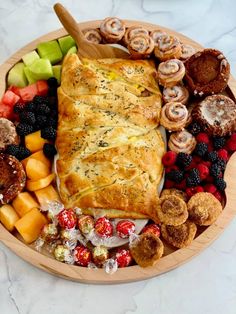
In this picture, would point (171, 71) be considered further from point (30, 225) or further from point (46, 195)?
point (30, 225)

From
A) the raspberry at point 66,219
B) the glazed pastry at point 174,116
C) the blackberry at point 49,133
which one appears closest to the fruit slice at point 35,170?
the blackberry at point 49,133

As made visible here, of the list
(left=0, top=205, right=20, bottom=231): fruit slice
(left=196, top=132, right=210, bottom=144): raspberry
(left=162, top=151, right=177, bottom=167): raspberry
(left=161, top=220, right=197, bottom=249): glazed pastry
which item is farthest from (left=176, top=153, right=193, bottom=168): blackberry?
(left=0, top=205, right=20, bottom=231): fruit slice

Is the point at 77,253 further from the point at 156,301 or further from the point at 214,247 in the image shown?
the point at 214,247

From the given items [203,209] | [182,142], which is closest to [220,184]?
[203,209]

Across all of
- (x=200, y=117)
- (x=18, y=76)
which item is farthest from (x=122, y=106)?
(x=18, y=76)

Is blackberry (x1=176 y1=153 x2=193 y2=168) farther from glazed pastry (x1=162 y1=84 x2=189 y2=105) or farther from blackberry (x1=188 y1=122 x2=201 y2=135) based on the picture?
glazed pastry (x1=162 y1=84 x2=189 y2=105)

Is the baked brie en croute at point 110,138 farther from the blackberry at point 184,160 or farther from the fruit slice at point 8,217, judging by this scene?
the fruit slice at point 8,217
